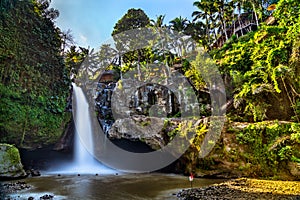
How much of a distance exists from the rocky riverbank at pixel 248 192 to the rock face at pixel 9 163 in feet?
26.8

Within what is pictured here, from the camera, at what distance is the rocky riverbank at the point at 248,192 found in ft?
23.0

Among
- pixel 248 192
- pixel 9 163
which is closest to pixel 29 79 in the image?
pixel 9 163

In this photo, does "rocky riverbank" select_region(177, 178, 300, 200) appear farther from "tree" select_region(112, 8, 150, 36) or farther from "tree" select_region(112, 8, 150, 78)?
"tree" select_region(112, 8, 150, 36)

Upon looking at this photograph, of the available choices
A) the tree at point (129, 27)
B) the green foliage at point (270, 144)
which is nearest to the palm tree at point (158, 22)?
the tree at point (129, 27)

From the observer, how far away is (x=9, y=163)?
37.8 ft

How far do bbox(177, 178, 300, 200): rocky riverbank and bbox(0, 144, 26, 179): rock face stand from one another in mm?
8177

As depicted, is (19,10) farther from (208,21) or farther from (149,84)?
(208,21)

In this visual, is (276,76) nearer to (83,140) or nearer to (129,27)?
(83,140)

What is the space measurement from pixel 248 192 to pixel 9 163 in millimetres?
10383

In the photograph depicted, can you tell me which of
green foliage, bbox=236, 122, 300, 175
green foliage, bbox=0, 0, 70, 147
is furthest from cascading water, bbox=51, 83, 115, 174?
green foliage, bbox=236, 122, 300, 175

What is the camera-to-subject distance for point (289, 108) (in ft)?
41.6

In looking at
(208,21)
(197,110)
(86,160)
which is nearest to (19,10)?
(86,160)

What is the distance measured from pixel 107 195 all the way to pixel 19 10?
14.5m

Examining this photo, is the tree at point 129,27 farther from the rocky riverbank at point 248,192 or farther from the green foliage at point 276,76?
the rocky riverbank at point 248,192
